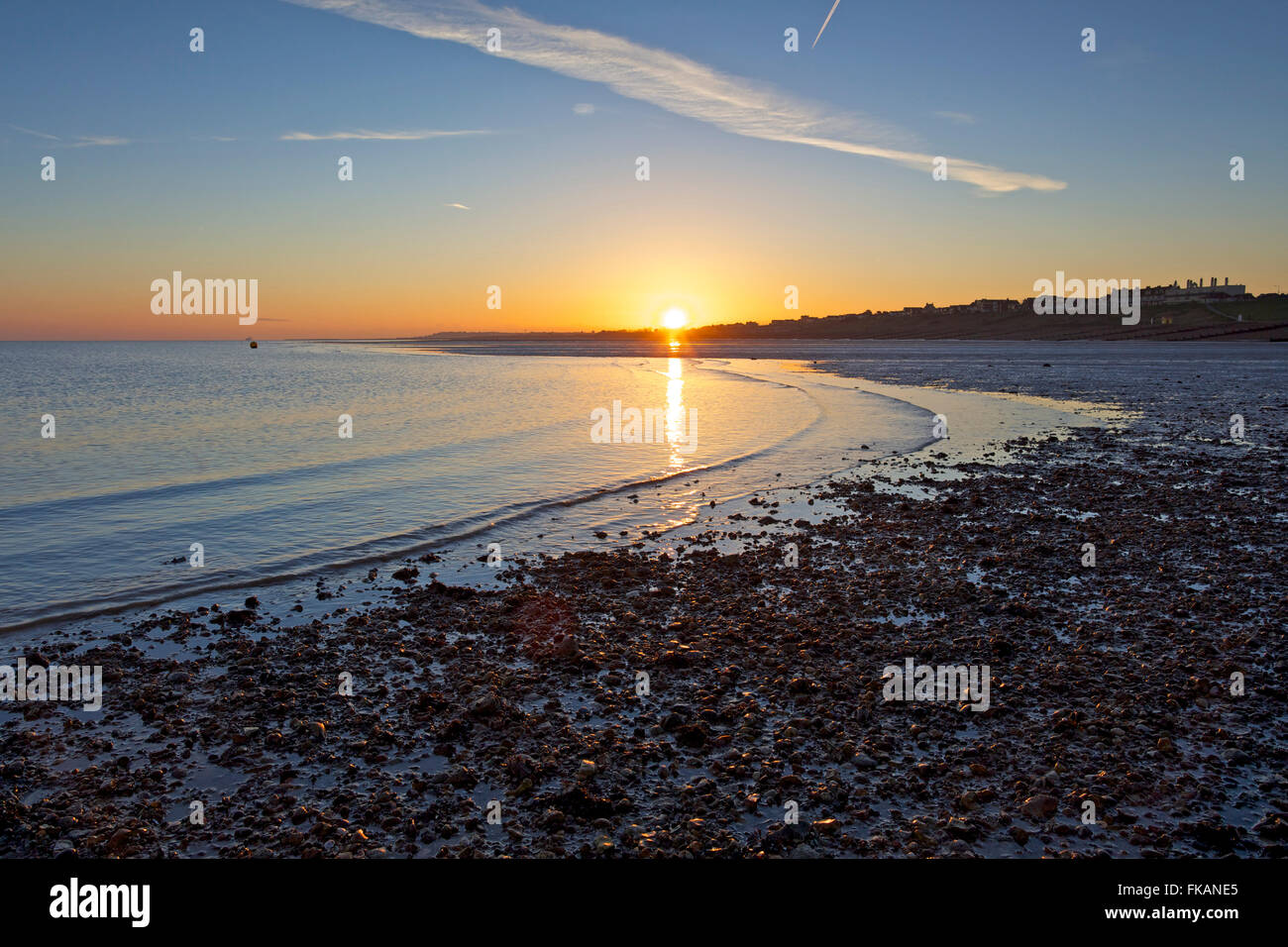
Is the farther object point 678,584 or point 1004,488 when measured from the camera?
point 1004,488

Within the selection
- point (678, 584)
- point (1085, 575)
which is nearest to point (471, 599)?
point (678, 584)

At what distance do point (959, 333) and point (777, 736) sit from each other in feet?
619

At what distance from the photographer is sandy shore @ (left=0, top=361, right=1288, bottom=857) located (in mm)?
5801

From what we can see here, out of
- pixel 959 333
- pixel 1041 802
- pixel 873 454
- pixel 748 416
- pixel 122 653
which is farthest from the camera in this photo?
pixel 959 333

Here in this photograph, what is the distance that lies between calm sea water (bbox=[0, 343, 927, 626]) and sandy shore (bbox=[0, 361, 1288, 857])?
8.07 ft

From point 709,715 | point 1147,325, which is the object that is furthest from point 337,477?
point 1147,325

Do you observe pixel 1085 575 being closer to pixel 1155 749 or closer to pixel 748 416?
pixel 1155 749

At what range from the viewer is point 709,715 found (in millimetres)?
7562

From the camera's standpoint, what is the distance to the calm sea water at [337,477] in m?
13.9

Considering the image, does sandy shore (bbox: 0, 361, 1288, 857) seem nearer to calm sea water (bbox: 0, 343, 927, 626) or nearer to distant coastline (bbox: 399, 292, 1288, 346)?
calm sea water (bbox: 0, 343, 927, 626)

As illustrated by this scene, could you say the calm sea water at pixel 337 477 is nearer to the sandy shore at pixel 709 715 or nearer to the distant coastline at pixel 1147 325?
the sandy shore at pixel 709 715

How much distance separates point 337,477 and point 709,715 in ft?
57.7

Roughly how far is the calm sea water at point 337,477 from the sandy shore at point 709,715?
8.07ft
